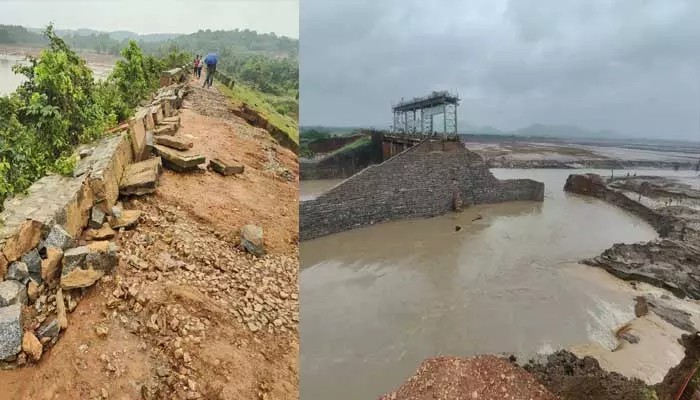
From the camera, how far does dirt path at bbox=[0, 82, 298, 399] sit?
4.08 feet

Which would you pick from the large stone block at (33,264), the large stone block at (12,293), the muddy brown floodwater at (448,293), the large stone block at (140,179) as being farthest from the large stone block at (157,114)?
the large stone block at (12,293)

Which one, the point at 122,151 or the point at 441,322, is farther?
the point at 441,322

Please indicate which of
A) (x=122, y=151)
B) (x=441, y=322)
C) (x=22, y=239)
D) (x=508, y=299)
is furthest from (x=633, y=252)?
(x=22, y=239)

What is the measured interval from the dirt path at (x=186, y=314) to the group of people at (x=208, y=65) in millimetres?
2810

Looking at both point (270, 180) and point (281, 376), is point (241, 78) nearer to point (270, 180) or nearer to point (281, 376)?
point (270, 180)

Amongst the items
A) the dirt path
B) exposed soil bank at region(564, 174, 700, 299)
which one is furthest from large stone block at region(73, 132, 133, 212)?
exposed soil bank at region(564, 174, 700, 299)

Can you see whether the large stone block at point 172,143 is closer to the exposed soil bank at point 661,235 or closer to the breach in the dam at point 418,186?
the breach in the dam at point 418,186

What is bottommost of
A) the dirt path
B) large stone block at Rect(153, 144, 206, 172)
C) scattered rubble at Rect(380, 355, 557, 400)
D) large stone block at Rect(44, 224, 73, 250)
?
scattered rubble at Rect(380, 355, 557, 400)

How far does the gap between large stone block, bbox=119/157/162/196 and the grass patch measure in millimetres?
1861

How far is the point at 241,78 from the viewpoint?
249 inches

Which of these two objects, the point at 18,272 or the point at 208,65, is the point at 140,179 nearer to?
the point at 18,272

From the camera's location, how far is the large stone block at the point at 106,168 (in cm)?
179

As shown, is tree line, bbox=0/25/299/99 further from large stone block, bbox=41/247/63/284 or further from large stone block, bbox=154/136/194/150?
large stone block, bbox=41/247/63/284

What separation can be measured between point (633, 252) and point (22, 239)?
6.39 m
